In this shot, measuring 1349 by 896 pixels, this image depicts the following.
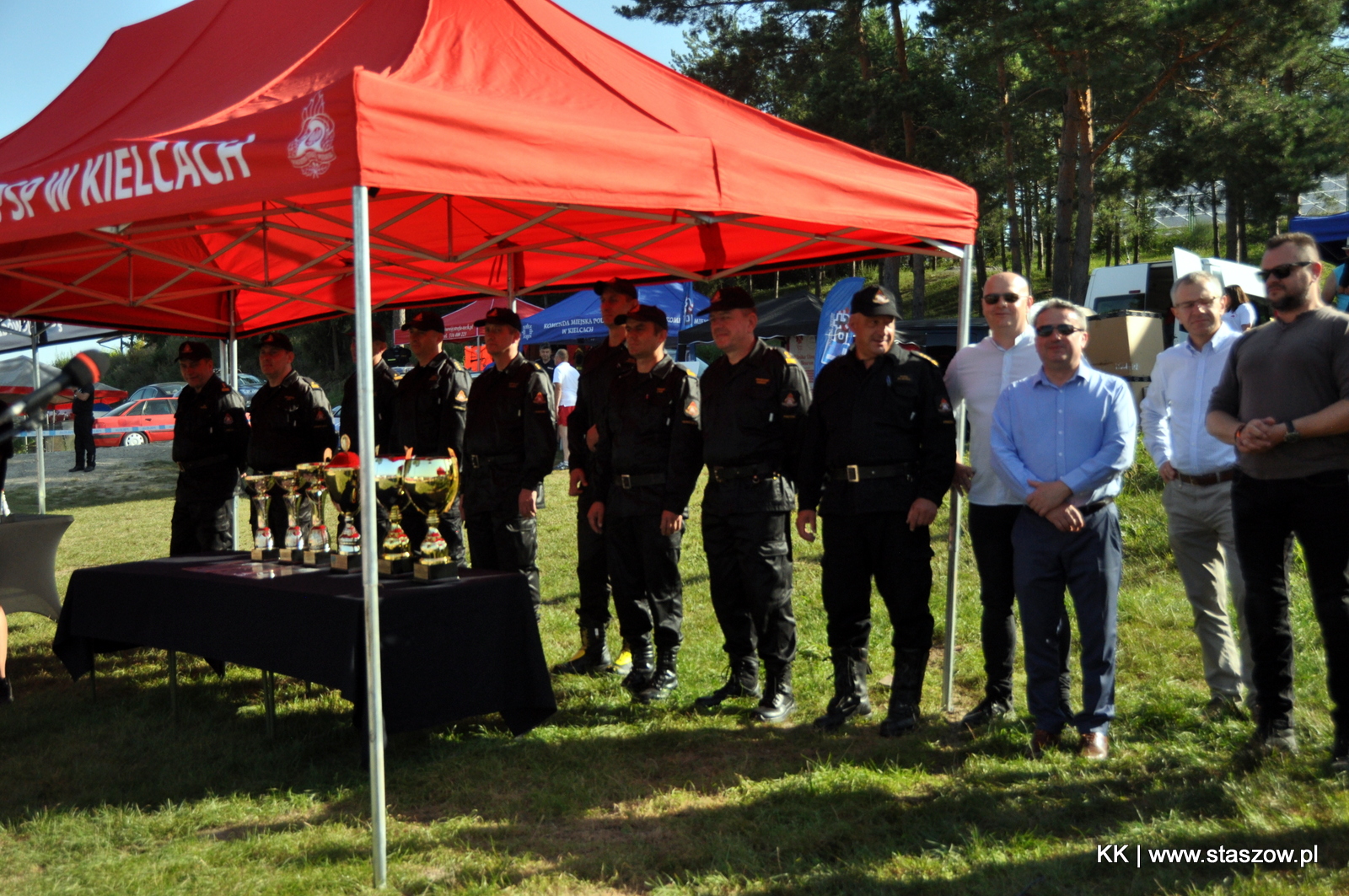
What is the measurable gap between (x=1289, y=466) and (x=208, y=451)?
5.61 meters

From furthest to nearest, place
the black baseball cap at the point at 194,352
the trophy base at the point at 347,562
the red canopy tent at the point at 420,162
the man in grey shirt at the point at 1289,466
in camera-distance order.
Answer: the black baseball cap at the point at 194,352
the trophy base at the point at 347,562
the man in grey shirt at the point at 1289,466
the red canopy tent at the point at 420,162

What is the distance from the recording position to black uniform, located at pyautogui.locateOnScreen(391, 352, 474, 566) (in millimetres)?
6051

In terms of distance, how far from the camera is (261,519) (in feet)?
16.0

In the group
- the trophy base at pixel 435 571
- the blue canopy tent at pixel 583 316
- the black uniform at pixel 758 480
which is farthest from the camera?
the blue canopy tent at pixel 583 316

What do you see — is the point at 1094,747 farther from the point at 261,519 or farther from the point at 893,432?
the point at 261,519

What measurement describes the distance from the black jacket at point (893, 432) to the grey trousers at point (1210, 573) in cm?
95

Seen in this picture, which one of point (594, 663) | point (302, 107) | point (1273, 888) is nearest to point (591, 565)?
point (594, 663)

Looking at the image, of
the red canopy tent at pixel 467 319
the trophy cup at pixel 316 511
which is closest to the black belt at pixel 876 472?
the trophy cup at pixel 316 511

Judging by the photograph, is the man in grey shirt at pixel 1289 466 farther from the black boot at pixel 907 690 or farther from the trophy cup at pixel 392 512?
the trophy cup at pixel 392 512

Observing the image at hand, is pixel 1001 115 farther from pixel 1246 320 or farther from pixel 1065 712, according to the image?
pixel 1065 712

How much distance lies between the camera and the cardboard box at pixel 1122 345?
33.3ft

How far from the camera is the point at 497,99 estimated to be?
351 centimetres

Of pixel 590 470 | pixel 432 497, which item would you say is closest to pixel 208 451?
pixel 590 470

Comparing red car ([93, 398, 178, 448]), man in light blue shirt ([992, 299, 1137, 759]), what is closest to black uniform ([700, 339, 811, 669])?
man in light blue shirt ([992, 299, 1137, 759])
